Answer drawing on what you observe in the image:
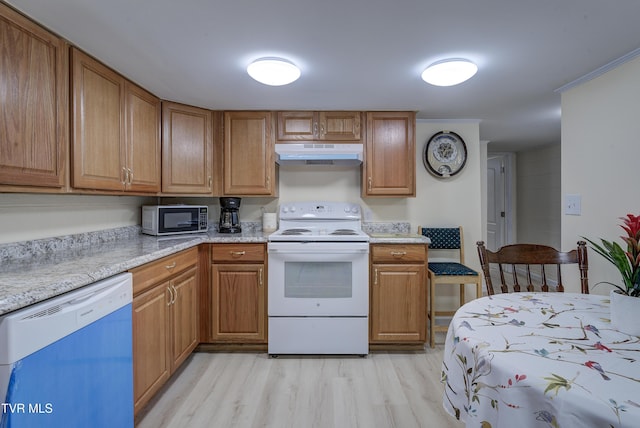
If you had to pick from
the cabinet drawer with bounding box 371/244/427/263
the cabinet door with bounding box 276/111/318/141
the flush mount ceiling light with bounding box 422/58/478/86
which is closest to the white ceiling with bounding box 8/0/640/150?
the flush mount ceiling light with bounding box 422/58/478/86

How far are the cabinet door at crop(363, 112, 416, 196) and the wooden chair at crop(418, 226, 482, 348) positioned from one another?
561mm

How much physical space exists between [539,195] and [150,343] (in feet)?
17.0

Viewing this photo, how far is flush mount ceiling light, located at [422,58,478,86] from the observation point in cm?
176

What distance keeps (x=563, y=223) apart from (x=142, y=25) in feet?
9.64

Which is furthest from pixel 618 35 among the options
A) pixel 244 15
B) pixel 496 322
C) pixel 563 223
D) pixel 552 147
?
pixel 552 147

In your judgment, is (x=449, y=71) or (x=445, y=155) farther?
(x=445, y=155)

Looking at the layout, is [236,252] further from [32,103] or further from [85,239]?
[32,103]

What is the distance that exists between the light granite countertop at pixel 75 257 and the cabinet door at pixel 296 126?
94 cm

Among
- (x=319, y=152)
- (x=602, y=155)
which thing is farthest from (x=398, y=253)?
(x=602, y=155)

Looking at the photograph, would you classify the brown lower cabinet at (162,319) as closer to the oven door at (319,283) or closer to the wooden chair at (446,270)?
the oven door at (319,283)

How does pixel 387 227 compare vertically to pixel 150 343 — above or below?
above

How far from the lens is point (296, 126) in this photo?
2.71 meters

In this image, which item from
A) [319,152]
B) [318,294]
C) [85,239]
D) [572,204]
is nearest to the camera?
[85,239]

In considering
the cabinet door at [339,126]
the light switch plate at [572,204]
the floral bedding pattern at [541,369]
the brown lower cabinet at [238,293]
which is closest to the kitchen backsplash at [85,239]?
the brown lower cabinet at [238,293]
